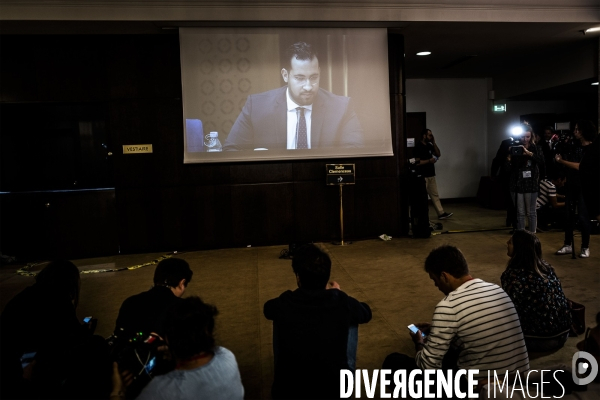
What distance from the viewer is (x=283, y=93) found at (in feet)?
20.1

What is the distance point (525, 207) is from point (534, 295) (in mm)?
3556

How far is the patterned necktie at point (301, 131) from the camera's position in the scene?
6137 millimetres

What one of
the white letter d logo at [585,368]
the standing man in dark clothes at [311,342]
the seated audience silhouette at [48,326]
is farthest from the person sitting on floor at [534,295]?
the seated audience silhouette at [48,326]

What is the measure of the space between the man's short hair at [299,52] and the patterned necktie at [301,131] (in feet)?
1.97

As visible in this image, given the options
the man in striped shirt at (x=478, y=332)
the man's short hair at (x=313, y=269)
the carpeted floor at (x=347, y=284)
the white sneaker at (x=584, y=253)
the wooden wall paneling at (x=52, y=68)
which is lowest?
the carpeted floor at (x=347, y=284)

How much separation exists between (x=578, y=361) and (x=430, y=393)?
→ 0.68m

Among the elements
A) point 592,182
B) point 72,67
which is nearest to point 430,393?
point 592,182

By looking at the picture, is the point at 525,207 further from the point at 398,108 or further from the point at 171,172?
the point at 171,172

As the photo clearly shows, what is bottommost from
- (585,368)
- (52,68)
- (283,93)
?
(585,368)

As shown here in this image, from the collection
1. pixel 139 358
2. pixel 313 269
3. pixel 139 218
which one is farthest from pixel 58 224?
pixel 313 269

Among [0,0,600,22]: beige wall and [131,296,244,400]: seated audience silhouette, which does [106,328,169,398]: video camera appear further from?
[0,0,600,22]: beige wall

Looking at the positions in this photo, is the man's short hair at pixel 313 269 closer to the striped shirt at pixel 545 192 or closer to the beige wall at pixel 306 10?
the beige wall at pixel 306 10

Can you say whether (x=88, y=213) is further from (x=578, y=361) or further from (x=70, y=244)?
(x=578, y=361)

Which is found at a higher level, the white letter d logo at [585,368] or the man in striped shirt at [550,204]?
the man in striped shirt at [550,204]
